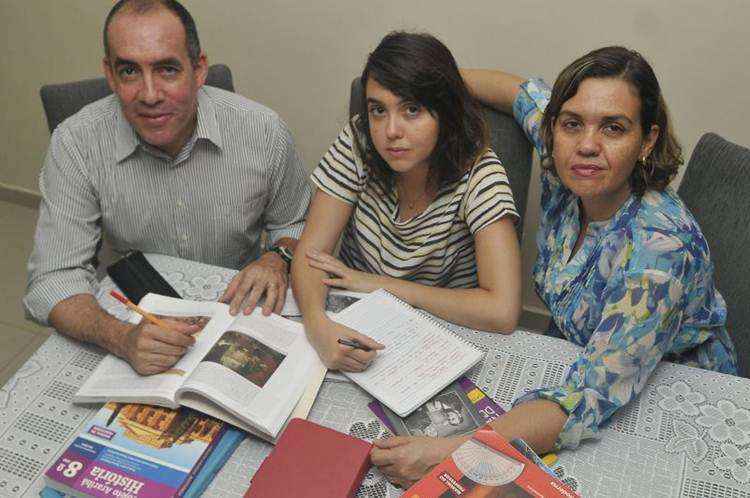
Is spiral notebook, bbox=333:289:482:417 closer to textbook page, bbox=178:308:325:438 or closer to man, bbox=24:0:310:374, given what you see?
textbook page, bbox=178:308:325:438

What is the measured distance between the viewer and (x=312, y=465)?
3.64 ft

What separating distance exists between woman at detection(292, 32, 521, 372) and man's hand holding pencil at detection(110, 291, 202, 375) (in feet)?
0.80

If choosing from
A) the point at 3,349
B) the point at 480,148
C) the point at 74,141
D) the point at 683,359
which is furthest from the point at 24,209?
the point at 683,359

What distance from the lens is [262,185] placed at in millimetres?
1788

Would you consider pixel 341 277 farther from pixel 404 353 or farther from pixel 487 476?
pixel 487 476

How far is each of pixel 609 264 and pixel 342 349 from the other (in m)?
0.53

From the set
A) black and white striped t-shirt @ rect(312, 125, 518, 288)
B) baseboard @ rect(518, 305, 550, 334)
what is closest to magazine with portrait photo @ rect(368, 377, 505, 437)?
black and white striped t-shirt @ rect(312, 125, 518, 288)

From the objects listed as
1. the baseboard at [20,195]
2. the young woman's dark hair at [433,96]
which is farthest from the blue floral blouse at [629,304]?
the baseboard at [20,195]

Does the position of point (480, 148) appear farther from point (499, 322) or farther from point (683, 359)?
point (683, 359)

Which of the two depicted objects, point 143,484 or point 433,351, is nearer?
point 143,484

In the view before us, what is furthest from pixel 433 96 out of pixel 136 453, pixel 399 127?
pixel 136 453

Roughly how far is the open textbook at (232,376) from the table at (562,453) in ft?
0.14

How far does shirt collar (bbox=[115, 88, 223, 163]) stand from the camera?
1.63 meters

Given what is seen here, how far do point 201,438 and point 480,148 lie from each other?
86 cm
